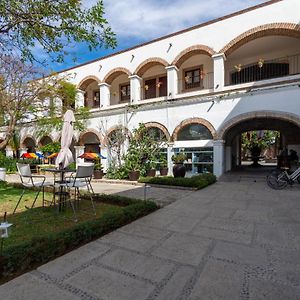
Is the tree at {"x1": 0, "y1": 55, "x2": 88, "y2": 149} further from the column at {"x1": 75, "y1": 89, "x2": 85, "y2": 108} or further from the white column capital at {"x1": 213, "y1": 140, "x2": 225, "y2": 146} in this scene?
the white column capital at {"x1": 213, "y1": 140, "x2": 225, "y2": 146}

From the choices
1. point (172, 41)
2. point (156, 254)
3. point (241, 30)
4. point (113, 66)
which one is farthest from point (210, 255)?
point (113, 66)

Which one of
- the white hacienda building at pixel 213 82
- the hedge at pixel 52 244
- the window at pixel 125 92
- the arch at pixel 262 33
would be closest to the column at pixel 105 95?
the white hacienda building at pixel 213 82

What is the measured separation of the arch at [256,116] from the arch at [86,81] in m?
9.81

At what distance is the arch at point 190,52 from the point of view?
12.4 m

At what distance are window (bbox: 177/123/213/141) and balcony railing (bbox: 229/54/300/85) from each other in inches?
135

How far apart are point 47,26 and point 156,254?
499 centimetres

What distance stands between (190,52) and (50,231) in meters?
12.1

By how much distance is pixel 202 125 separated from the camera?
41.1 ft

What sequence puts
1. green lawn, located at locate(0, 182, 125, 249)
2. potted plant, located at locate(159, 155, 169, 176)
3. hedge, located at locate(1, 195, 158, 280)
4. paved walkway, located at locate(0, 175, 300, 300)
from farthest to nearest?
Result: potted plant, located at locate(159, 155, 169, 176)
green lawn, located at locate(0, 182, 125, 249)
hedge, located at locate(1, 195, 158, 280)
paved walkway, located at locate(0, 175, 300, 300)

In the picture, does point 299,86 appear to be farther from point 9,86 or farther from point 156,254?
point 9,86

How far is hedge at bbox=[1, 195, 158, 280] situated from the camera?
8.92 feet

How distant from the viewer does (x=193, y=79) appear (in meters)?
14.5

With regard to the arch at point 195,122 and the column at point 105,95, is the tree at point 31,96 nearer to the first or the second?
Result: the column at point 105,95

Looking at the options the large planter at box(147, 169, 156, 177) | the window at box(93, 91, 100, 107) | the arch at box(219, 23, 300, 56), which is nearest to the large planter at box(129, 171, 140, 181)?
the large planter at box(147, 169, 156, 177)
